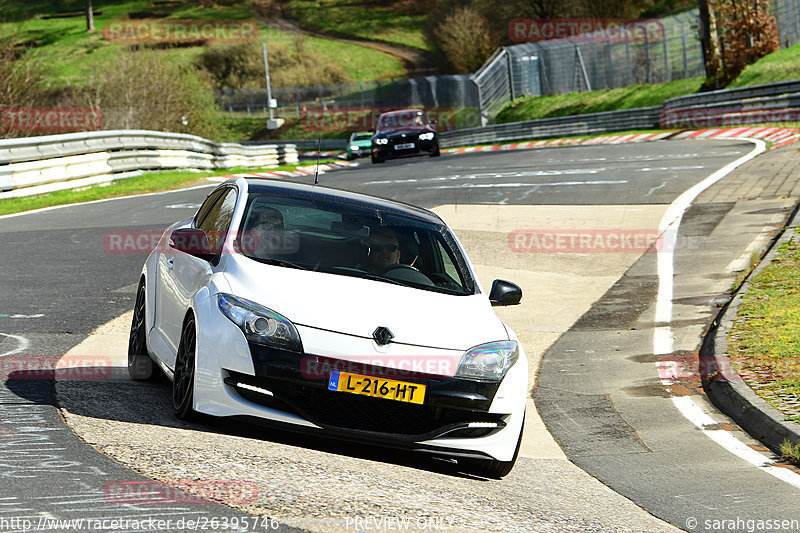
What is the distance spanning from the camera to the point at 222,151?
111 ft

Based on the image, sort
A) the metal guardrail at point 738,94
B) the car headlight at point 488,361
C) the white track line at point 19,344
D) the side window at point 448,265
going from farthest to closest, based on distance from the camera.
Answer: the metal guardrail at point 738,94 < the white track line at point 19,344 < the side window at point 448,265 < the car headlight at point 488,361

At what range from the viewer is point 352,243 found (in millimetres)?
7133

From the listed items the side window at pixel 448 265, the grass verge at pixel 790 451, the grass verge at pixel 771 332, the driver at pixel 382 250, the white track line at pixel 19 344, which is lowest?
the grass verge at pixel 771 332

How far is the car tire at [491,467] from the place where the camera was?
20.9 ft

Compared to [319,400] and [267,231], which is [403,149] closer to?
[267,231]

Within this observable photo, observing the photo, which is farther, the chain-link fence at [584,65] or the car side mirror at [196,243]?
the chain-link fence at [584,65]

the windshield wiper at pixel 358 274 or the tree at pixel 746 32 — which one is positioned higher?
the tree at pixel 746 32

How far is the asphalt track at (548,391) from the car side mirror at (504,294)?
3.56 ft

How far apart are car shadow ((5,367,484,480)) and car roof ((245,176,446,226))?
154 centimetres

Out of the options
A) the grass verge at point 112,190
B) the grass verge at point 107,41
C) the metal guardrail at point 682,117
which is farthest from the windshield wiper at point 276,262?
the grass verge at point 107,41

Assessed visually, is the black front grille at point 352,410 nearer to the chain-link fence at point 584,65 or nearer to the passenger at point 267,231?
the passenger at point 267,231

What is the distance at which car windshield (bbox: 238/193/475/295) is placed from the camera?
6.90 m

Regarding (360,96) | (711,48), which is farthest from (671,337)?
(360,96)

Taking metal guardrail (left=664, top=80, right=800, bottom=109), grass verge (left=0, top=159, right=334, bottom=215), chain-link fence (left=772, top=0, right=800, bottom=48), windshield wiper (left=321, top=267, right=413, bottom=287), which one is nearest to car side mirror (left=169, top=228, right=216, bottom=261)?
Answer: windshield wiper (left=321, top=267, right=413, bottom=287)
